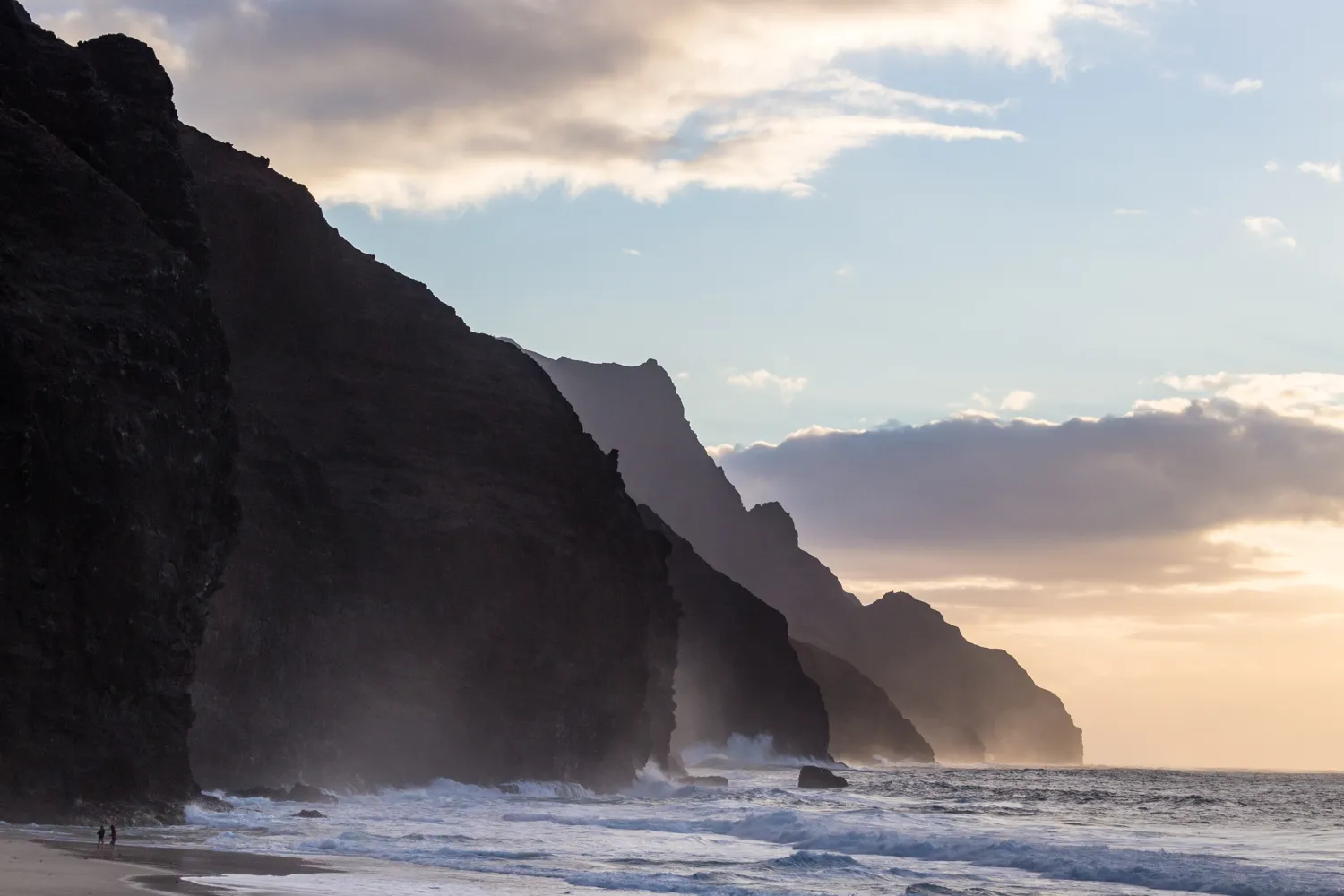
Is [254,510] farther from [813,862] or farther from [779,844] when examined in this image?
[813,862]

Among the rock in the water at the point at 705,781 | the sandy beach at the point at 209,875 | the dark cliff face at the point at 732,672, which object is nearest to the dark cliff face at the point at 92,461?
the sandy beach at the point at 209,875

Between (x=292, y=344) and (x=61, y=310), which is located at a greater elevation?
(x=292, y=344)

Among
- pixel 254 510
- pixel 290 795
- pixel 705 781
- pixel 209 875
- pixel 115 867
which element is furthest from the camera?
pixel 705 781

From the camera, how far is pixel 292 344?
3115 inches

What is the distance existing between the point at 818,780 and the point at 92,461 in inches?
2554

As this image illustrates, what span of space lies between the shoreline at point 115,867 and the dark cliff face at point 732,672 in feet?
373

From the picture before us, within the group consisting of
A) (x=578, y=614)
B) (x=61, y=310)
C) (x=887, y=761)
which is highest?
(x=61, y=310)

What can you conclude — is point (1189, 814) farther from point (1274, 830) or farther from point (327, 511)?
point (327, 511)

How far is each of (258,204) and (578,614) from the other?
29873 millimetres

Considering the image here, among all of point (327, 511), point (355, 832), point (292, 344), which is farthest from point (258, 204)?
point (355, 832)

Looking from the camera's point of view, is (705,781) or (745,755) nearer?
(705,781)

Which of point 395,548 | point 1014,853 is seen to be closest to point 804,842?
point 1014,853

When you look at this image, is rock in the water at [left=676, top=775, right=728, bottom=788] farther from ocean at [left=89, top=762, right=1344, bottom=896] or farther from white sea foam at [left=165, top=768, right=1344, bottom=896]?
ocean at [left=89, top=762, right=1344, bottom=896]

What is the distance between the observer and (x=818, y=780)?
94062 mm
